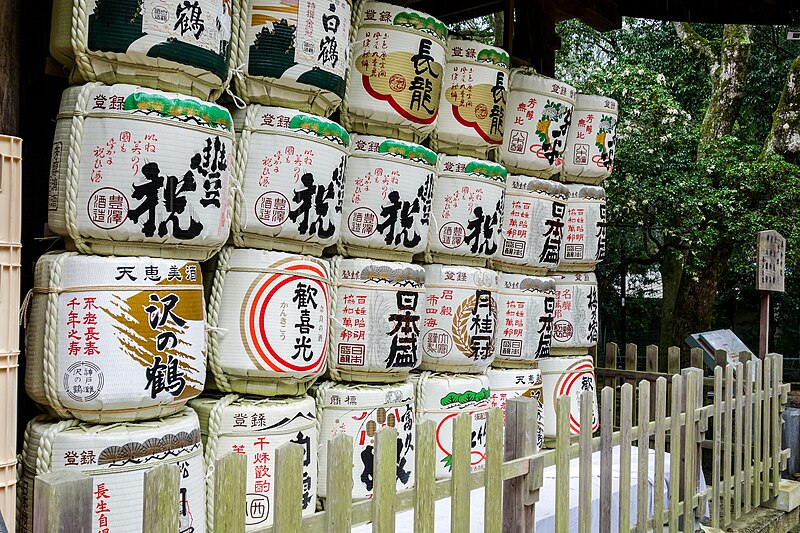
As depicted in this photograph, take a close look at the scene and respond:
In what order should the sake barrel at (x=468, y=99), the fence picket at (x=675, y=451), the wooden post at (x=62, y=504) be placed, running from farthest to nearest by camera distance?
the sake barrel at (x=468, y=99) → the fence picket at (x=675, y=451) → the wooden post at (x=62, y=504)

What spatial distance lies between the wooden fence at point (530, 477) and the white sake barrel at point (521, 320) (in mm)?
656

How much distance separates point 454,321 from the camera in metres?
4.44

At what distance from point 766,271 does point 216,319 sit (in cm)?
499

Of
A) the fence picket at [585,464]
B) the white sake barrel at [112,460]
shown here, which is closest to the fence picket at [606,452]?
the fence picket at [585,464]

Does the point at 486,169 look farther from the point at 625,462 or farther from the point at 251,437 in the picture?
the point at 251,437

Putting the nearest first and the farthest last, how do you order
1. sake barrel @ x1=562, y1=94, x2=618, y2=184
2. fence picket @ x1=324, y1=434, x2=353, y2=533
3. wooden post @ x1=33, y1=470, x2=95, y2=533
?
wooden post @ x1=33, y1=470, x2=95, y2=533
fence picket @ x1=324, y1=434, x2=353, y2=533
sake barrel @ x1=562, y1=94, x2=618, y2=184

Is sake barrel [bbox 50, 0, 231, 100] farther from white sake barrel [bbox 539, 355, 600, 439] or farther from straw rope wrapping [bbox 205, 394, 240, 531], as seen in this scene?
white sake barrel [bbox 539, 355, 600, 439]

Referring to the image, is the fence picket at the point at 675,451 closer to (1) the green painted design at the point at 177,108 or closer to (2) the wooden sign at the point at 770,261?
(2) the wooden sign at the point at 770,261

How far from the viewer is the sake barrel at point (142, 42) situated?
9.69 feet

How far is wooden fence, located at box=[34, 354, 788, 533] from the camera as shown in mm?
1919

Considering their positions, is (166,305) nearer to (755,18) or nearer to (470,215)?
(470,215)

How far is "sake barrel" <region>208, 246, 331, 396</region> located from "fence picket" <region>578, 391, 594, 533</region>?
1.20 metres

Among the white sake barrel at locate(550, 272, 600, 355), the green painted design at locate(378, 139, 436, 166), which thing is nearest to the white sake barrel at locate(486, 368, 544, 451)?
the white sake barrel at locate(550, 272, 600, 355)

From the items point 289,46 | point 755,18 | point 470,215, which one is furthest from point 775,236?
point 289,46
